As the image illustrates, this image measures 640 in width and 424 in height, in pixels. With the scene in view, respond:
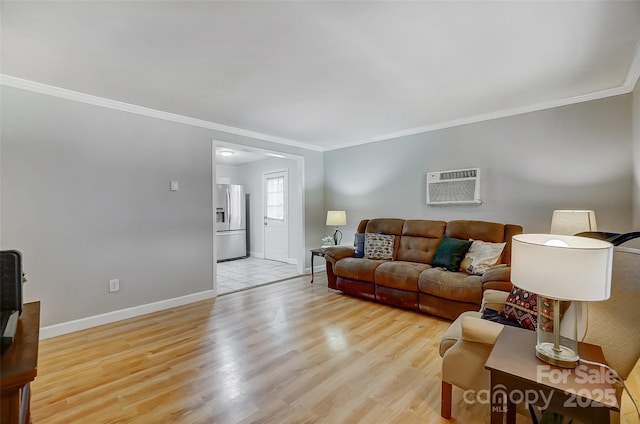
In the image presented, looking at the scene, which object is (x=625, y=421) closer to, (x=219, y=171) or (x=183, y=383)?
(x=183, y=383)

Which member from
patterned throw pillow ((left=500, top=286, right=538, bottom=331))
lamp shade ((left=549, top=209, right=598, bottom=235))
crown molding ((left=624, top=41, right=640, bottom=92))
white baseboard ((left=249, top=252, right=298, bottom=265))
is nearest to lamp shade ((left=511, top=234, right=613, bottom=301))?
patterned throw pillow ((left=500, top=286, right=538, bottom=331))

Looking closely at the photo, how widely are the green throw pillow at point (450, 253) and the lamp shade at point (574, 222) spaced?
88cm

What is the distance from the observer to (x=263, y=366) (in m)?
2.24

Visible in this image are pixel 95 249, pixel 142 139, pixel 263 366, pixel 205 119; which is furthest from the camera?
pixel 205 119

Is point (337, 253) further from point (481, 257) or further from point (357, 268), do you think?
point (481, 257)

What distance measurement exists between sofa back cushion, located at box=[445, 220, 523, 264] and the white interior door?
3713 millimetres

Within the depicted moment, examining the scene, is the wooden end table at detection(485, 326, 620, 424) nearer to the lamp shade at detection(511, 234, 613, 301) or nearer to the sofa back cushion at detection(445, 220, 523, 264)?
the lamp shade at detection(511, 234, 613, 301)

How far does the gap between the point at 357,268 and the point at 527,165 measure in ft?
7.85

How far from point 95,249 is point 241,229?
402 centimetres

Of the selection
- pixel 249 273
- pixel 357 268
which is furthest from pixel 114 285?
pixel 357 268

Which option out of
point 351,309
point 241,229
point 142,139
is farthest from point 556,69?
point 241,229

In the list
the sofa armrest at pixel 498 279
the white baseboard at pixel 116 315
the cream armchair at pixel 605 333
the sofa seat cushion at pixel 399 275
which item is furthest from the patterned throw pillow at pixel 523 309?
the white baseboard at pixel 116 315

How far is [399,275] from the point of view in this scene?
3436 millimetres

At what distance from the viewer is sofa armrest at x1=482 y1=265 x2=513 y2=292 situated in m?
2.61
